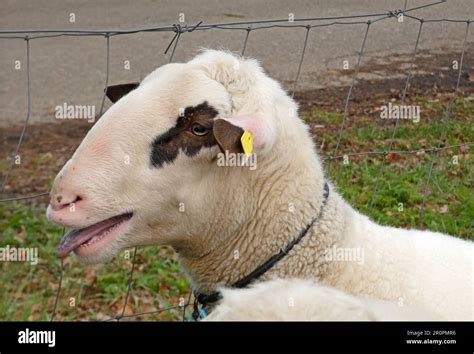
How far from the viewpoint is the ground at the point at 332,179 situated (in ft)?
16.3

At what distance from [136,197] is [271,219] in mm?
557

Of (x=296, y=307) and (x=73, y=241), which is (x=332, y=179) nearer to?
(x=73, y=241)

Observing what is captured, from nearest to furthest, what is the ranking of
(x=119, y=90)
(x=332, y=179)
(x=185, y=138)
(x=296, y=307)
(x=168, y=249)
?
(x=296, y=307)
(x=185, y=138)
(x=119, y=90)
(x=168, y=249)
(x=332, y=179)

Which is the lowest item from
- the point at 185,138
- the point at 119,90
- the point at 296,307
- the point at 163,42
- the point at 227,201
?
the point at 296,307

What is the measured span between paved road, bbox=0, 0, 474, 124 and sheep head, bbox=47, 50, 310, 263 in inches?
215

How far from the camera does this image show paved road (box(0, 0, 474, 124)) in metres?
9.13

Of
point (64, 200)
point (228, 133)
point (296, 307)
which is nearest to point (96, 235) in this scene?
point (64, 200)

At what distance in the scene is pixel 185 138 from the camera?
2.86m

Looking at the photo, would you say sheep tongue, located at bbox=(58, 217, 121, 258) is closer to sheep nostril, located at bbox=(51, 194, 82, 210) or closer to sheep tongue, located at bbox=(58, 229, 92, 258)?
Answer: sheep tongue, located at bbox=(58, 229, 92, 258)

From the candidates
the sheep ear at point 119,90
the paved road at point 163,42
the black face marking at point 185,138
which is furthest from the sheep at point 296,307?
the paved road at point 163,42

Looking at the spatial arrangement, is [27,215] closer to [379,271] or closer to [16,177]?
[16,177]

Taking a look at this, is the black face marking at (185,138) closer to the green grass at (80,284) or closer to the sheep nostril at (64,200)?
the sheep nostril at (64,200)

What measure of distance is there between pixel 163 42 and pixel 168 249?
213 inches
